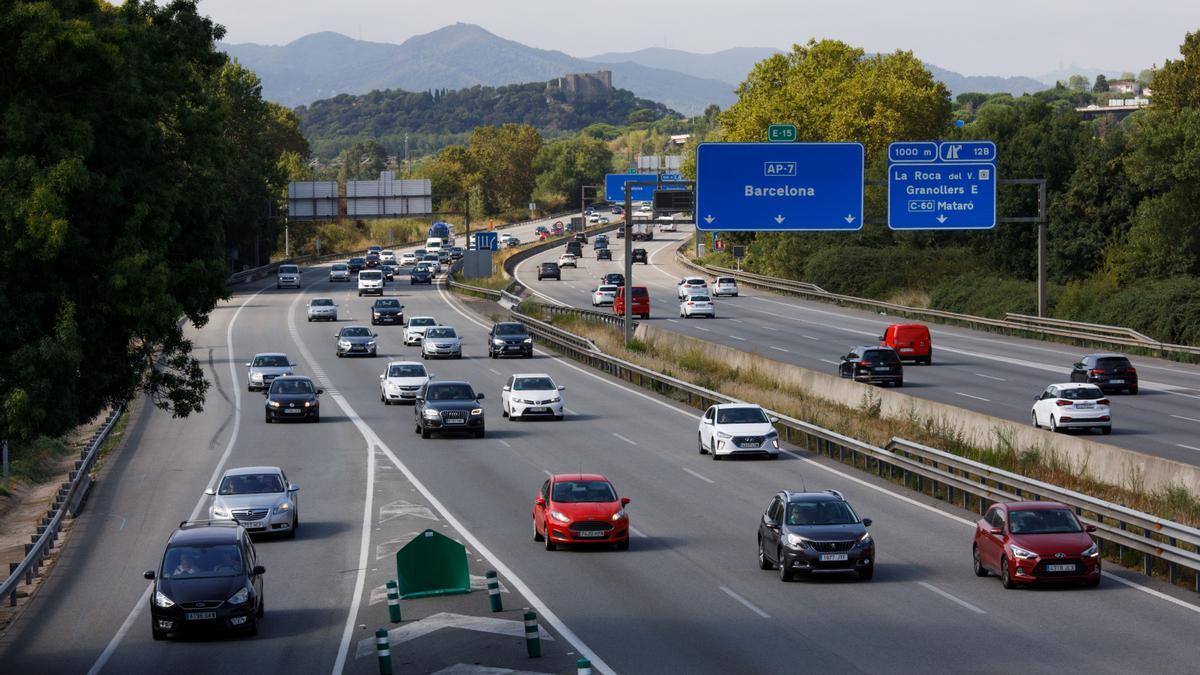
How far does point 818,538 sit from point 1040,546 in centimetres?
328

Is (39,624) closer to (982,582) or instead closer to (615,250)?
(982,582)

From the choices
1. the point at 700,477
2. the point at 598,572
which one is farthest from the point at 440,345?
the point at 598,572

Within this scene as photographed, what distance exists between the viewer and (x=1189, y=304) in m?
61.6

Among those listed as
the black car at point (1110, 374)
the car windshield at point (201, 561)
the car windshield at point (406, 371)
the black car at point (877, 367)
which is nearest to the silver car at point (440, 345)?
the car windshield at point (406, 371)

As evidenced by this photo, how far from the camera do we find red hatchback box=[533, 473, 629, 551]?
26891mm

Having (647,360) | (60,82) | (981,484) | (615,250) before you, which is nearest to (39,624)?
(60,82)

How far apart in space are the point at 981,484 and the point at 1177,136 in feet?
147

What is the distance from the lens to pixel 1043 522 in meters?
23.0

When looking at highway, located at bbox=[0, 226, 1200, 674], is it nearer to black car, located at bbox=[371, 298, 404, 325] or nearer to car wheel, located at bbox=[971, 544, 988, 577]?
car wheel, located at bbox=[971, 544, 988, 577]

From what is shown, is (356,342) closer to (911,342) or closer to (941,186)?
(911,342)

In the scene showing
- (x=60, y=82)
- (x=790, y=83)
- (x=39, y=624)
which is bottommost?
(x=39, y=624)

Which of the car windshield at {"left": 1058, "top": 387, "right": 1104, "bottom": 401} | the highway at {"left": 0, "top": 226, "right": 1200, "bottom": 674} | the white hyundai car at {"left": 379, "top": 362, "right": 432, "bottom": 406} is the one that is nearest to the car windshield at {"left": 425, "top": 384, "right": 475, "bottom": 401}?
the highway at {"left": 0, "top": 226, "right": 1200, "bottom": 674}

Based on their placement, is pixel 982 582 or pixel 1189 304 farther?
pixel 1189 304

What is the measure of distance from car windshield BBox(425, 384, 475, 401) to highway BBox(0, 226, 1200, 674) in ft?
4.63
